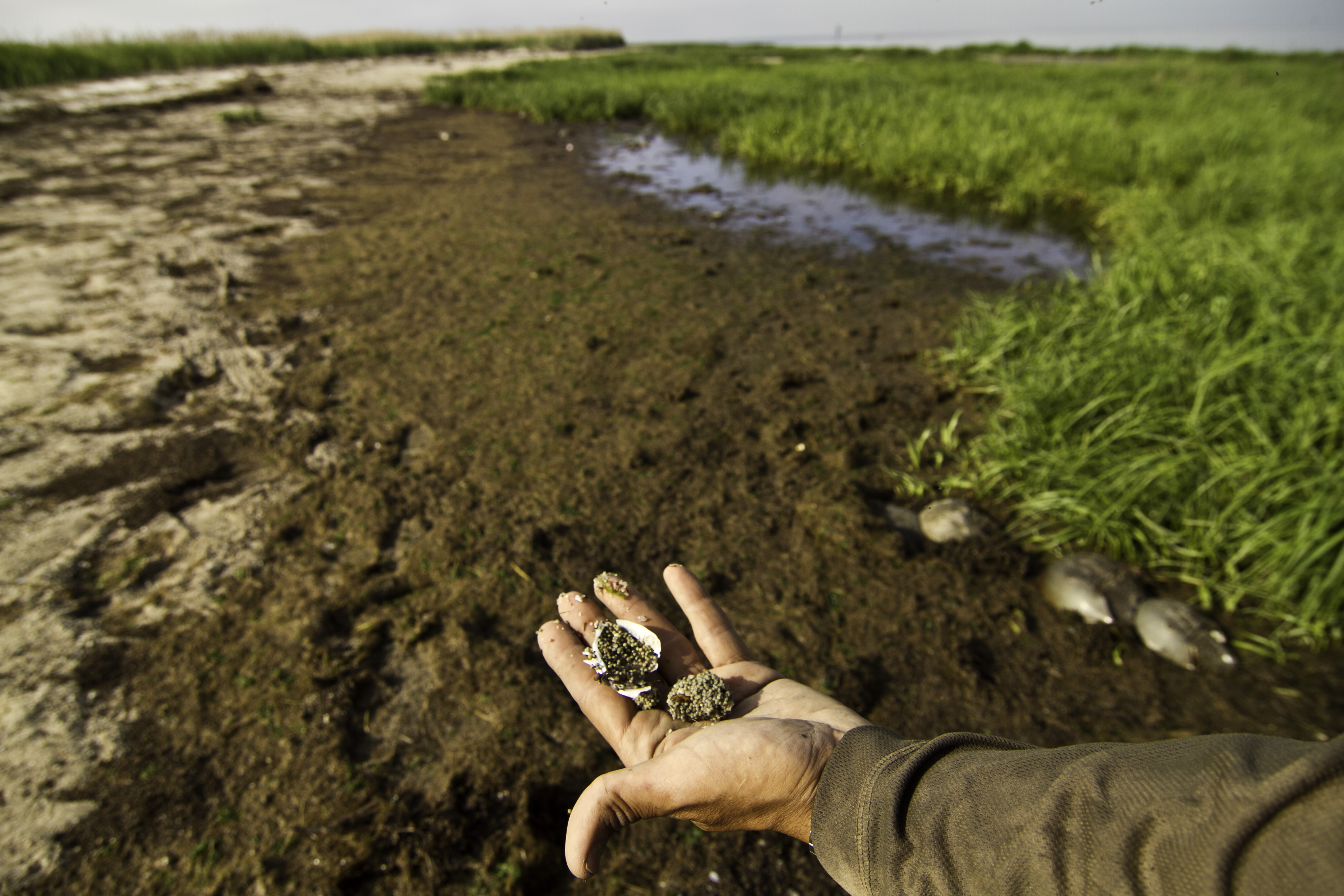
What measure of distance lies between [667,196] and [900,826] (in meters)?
7.02

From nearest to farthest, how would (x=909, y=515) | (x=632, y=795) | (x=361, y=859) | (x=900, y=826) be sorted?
(x=900, y=826) < (x=632, y=795) < (x=361, y=859) < (x=909, y=515)

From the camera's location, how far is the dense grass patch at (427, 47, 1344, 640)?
2234 mm

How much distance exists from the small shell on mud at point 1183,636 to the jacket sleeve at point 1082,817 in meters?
1.53

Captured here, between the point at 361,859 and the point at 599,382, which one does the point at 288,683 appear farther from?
the point at 599,382

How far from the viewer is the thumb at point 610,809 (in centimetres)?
99

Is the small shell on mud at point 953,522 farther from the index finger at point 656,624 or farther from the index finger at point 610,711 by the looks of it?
the index finger at point 610,711

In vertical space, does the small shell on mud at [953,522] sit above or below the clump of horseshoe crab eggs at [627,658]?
below

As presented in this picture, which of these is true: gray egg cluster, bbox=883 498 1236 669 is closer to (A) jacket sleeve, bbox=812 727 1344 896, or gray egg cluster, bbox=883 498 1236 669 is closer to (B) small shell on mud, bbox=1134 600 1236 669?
(B) small shell on mud, bbox=1134 600 1236 669

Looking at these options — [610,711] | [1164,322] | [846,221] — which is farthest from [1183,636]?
[846,221]

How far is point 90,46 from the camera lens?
19.3m

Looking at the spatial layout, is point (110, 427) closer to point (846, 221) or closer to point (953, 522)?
point (953, 522)

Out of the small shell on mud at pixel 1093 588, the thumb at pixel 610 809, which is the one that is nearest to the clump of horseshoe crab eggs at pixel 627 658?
the thumb at pixel 610 809

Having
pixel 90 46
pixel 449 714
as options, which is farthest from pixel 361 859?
pixel 90 46

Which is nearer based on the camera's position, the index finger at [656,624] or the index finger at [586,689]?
the index finger at [586,689]
